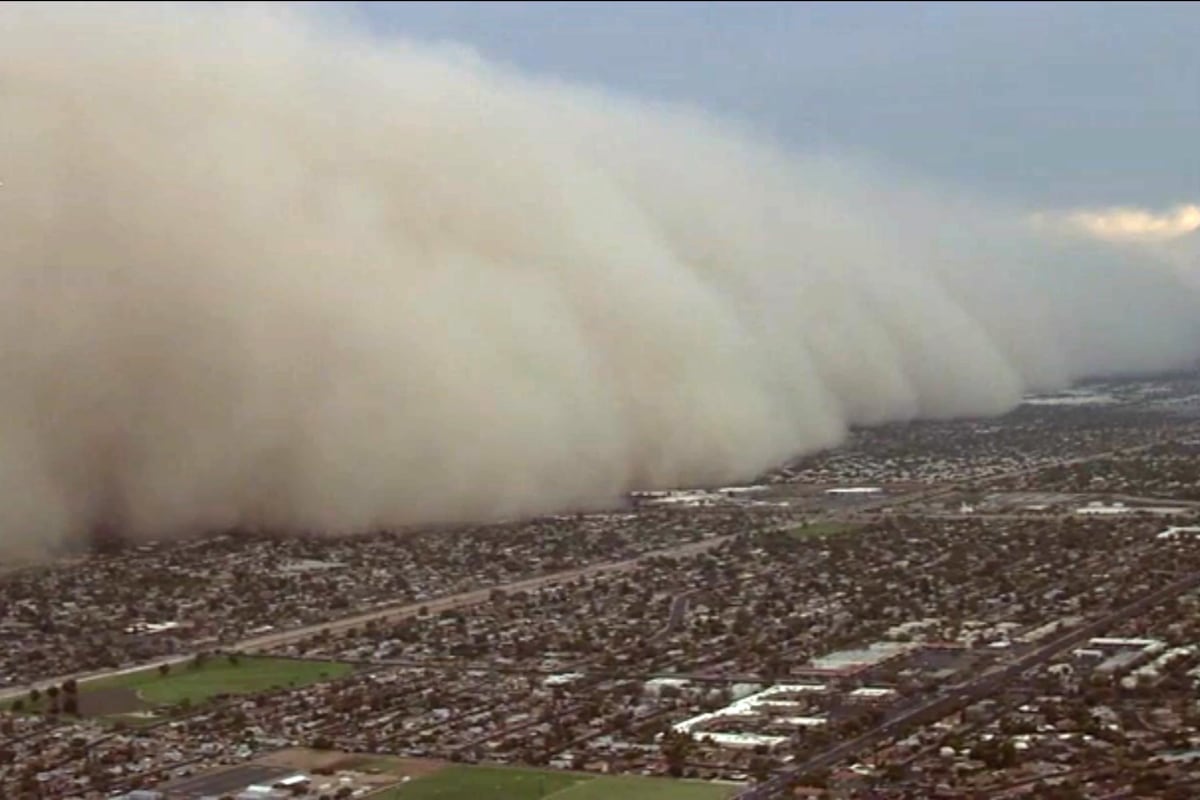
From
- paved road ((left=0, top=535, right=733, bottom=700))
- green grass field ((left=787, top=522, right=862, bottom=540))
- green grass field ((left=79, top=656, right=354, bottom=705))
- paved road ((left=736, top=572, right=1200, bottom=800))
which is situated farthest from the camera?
green grass field ((left=787, top=522, right=862, bottom=540))

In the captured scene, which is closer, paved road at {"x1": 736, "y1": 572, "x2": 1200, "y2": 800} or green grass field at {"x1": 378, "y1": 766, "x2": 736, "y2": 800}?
green grass field at {"x1": 378, "y1": 766, "x2": 736, "y2": 800}

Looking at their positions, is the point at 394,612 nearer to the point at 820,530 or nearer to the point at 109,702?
the point at 109,702

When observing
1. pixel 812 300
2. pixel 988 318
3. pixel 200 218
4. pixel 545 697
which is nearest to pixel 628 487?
pixel 200 218

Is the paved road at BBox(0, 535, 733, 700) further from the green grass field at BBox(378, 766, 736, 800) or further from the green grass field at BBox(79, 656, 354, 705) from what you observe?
the green grass field at BBox(378, 766, 736, 800)

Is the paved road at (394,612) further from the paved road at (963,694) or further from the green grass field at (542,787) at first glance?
the paved road at (963,694)

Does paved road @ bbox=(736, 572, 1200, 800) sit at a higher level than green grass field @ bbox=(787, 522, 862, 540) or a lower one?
lower

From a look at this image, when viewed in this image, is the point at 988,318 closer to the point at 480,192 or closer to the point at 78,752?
the point at 480,192

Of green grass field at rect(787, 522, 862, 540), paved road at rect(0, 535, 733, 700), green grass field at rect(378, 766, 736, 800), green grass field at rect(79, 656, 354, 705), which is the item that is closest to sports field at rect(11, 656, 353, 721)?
green grass field at rect(79, 656, 354, 705)

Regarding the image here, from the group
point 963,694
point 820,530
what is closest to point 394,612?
point 820,530

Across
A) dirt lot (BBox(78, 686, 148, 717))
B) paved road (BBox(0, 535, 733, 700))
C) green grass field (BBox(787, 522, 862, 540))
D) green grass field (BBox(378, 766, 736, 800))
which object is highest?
green grass field (BBox(787, 522, 862, 540))
